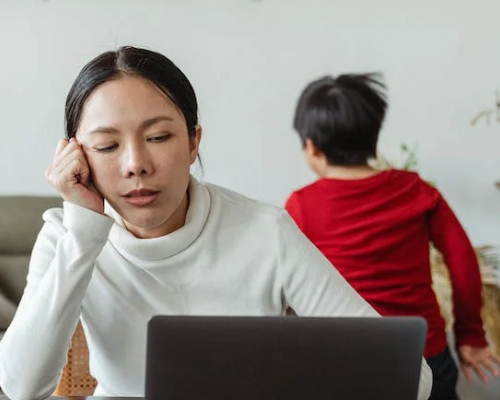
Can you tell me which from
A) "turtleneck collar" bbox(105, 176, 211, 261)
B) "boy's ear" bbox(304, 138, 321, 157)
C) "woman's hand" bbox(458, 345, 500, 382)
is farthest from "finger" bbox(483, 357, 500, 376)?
"turtleneck collar" bbox(105, 176, 211, 261)

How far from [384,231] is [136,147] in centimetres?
79

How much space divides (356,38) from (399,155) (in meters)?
0.46

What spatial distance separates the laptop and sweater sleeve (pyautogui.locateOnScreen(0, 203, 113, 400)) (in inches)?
13.5

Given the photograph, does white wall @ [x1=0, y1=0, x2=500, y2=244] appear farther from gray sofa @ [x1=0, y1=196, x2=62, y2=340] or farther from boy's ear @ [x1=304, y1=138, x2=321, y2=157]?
boy's ear @ [x1=304, y1=138, x2=321, y2=157]

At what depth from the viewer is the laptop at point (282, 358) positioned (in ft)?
2.72

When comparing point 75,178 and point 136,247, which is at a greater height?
point 75,178

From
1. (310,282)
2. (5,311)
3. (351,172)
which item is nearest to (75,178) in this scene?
(310,282)

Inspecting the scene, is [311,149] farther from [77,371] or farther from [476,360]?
[77,371]

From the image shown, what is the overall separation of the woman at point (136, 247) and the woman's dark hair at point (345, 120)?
1.94 feet

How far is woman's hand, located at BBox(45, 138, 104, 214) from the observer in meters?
1.18

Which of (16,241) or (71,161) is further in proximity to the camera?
(16,241)

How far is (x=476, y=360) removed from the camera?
1638mm

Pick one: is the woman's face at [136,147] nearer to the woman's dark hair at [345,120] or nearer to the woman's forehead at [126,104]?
the woman's forehead at [126,104]

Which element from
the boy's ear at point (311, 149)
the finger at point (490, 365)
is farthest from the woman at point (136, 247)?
the boy's ear at point (311, 149)
